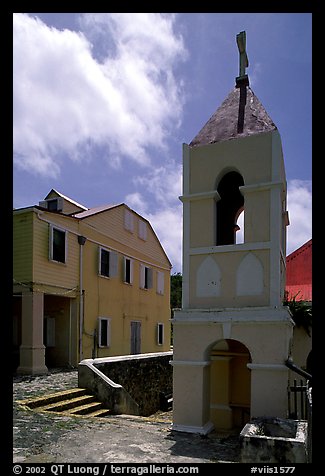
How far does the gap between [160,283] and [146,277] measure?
6.31 feet

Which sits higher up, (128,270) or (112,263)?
(112,263)

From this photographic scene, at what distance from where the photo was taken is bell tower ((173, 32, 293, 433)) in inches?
291

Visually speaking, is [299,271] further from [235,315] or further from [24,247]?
[24,247]

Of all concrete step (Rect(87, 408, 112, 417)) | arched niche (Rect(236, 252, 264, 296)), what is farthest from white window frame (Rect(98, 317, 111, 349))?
arched niche (Rect(236, 252, 264, 296))

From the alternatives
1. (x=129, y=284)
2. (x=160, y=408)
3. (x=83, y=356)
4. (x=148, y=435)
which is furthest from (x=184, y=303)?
(x=129, y=284)

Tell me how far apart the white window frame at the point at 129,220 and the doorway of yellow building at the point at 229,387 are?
13147mm

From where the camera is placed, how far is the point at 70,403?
10016mm

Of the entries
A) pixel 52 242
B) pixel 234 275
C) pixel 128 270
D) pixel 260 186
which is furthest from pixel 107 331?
pixel 260 186

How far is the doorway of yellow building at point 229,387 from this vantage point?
354 inches

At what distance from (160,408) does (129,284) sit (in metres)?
7.49

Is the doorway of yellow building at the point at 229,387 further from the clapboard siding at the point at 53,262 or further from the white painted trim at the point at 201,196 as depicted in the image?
the clapboard siding at the point at 53,262

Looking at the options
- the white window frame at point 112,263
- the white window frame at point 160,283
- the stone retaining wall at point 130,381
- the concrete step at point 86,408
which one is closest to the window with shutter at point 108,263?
the white window frame at point 112,263

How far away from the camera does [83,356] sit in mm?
17188
